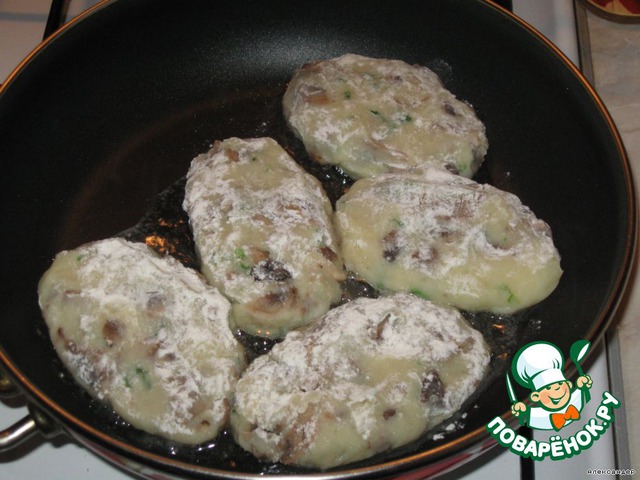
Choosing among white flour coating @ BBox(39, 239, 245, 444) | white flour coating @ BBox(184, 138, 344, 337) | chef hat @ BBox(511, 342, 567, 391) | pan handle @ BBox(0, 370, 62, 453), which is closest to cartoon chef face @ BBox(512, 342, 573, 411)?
chef hat @ BBox(511, 342, 567, 391)

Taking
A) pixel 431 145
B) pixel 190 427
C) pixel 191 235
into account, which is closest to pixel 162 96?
pixel 191 235

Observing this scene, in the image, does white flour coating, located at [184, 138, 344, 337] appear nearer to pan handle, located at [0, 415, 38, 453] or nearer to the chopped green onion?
the chopped green onion

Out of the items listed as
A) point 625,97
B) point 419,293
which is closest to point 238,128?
point 419,293

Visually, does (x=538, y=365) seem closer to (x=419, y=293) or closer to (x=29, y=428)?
(x=419, y=293)

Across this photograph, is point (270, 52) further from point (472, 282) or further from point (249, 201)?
point (472, 282)

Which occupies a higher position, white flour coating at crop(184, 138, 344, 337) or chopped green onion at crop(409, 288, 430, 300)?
white flour coating at crop(184, 138, 344, 337)

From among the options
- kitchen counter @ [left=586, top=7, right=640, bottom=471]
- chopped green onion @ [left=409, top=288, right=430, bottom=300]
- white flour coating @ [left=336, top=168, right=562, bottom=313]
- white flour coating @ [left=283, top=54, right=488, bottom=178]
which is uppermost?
white flour coating @ [left=283, top=54, right=488, bottom=178]

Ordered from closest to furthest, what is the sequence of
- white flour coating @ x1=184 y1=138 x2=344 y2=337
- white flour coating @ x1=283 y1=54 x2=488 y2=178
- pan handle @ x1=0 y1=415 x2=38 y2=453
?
pan handle @ x1=0 y1=415 x2=38 y2=453, white flour coating @ x1=184 y1=138 x2=344 y2=337, white flour coating @ x1=283 y1=54 x2=488 y2=178

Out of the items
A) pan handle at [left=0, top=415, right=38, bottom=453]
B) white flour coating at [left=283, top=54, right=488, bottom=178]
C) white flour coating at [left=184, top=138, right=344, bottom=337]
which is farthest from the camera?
white flour coating at [left=283, top=54, right=488, bottom=178]
